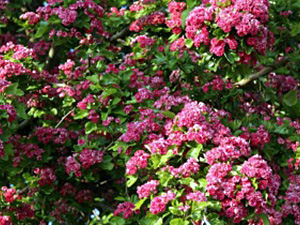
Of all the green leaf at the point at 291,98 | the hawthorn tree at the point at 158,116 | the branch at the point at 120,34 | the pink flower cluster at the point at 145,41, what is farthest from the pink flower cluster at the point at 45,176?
the green leaf at the point at 291,98

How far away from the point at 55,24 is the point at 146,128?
148cm

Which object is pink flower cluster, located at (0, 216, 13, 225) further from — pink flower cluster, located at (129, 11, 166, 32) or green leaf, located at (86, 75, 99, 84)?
pink flower cluster, located at (129, 11, 166, 32)

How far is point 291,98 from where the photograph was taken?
19.7 feet

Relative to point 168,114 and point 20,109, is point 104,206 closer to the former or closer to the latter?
point 20,109

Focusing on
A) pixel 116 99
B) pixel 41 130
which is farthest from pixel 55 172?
pixel 116 99

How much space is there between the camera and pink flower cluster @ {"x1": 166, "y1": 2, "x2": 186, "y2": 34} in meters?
5.88

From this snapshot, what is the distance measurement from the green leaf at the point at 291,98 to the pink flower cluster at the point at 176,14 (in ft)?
3.91

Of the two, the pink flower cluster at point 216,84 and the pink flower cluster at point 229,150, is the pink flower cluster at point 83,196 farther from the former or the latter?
the pink flower cluster at point 229,150

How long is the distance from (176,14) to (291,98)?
1337 mm

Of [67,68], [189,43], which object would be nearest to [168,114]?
[189,43]

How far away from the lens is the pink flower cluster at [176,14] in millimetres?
5875

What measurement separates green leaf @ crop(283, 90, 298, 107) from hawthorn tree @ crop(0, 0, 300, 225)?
13 mm

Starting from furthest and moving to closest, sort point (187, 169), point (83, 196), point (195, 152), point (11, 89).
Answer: point (83, 196) → point (11, 89) → point (195, 152) → point (187, 169)

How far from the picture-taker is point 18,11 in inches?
298
